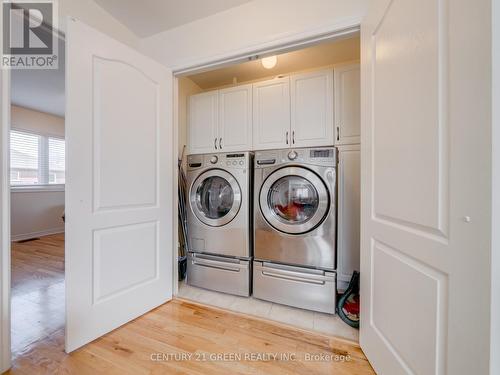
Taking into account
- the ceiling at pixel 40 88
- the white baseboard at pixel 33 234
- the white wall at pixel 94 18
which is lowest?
the white baseboard at pixel 33 234

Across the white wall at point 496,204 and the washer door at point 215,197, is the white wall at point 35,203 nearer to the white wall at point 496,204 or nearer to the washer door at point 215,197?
the washer door at point 215,197

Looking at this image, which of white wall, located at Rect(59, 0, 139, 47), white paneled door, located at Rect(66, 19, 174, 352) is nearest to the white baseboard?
white paneled door, located at Rect(66, 19, 174, 352)

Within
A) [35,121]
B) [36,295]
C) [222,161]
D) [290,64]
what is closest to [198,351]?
[222,161]

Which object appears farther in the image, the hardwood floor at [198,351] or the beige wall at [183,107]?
the beige wall at [183,107]

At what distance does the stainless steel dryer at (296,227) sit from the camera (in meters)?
1.57

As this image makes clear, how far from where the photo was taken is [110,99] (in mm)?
1345

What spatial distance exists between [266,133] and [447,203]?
1641 millimetres

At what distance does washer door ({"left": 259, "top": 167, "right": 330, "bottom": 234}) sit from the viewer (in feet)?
5.24

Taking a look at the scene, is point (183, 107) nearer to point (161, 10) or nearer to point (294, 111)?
point (161, 10)

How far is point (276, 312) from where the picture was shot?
163 centimetres

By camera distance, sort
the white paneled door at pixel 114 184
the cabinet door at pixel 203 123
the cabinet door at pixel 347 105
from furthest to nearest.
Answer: the cabinet door at pixel 203 123
the cabinet door at pixel 347 105
the white paneled door at pixel 114 184

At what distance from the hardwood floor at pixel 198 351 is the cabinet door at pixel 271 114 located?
1575 millimetres

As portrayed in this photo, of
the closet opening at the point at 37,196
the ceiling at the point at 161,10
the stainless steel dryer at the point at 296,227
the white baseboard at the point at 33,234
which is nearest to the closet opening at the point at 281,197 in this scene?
the stainless steel dryer at the point at 296,227

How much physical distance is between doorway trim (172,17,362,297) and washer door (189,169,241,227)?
0.73ft
